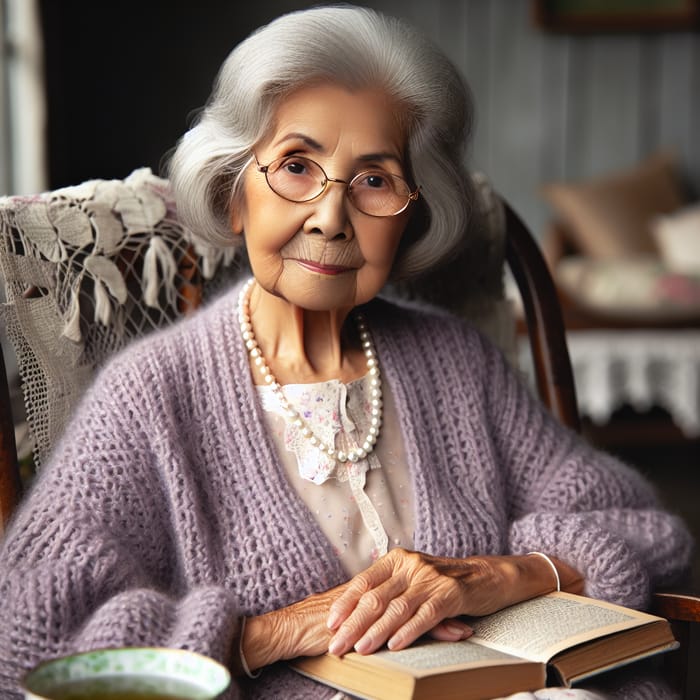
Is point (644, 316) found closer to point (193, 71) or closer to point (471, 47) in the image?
point (471, 47)

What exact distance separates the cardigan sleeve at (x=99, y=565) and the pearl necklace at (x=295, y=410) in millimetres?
189

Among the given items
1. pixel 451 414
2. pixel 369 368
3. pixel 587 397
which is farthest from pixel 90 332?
pixel 587 397

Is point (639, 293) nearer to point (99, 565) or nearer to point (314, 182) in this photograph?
point (314, 182)

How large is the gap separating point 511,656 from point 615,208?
12.1 ft

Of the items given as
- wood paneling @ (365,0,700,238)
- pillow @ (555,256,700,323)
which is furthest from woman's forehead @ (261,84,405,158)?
wood paneling @ (365,0,700,238)

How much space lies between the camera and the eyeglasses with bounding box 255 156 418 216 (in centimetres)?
119

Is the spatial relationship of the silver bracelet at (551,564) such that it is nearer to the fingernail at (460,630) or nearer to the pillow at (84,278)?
the fingernail at (460,630)

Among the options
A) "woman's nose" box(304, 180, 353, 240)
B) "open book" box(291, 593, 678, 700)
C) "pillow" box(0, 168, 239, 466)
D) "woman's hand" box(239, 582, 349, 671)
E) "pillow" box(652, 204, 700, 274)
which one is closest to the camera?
"open book" box(291, 593, 678, 700)

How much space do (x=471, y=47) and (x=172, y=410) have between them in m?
3.92

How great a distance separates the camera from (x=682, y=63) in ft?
15.7

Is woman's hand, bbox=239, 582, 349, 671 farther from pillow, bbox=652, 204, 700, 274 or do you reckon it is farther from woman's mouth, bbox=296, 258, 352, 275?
pillow, bbox=652, 204, 700, 274

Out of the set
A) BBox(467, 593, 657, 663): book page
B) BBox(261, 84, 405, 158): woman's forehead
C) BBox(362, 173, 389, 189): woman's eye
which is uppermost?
BBox(261, 84, 405, 158): woman's forehead

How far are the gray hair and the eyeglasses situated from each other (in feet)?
0.17

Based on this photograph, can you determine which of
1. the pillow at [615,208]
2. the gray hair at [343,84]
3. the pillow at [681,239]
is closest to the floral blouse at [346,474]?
the gray hair at [343,84]
